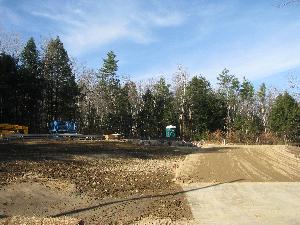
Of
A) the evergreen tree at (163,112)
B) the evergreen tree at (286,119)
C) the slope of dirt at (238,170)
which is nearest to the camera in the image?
the slope of dirt at (238,170)

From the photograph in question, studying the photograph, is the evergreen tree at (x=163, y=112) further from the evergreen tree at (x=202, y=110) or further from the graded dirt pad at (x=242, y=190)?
the graded dirt pad at (x=242, y=190)

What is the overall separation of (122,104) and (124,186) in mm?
67905

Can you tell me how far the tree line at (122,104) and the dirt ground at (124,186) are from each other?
3661cm

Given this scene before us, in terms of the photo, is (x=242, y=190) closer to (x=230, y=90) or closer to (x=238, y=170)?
(x=238, y=170)

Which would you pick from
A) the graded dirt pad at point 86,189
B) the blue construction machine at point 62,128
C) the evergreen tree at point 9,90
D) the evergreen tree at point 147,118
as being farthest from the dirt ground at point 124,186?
the evergreen tree at point 147,118

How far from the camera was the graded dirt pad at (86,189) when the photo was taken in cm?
1591

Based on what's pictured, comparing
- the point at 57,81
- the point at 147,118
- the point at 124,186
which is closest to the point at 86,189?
the point at 124,186

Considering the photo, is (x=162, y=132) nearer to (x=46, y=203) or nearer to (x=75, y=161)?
(x=75, y=161)

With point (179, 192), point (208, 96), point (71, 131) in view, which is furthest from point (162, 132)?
point (179, 192)

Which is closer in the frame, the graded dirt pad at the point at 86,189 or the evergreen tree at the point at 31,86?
the graded dirt pad at the point at 86,189

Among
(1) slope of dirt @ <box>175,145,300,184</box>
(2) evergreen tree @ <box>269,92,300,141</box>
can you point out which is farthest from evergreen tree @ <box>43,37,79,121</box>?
(1) slope of dirt @ <box>175,145,300,184</box>

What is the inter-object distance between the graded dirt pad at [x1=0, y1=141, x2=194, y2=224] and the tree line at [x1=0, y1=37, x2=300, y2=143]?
37557mm

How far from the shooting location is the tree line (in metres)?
68.2

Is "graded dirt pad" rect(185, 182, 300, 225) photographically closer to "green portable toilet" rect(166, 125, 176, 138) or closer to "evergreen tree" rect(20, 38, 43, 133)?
"evergreen tree" rect(20, 38, 43, 133)
